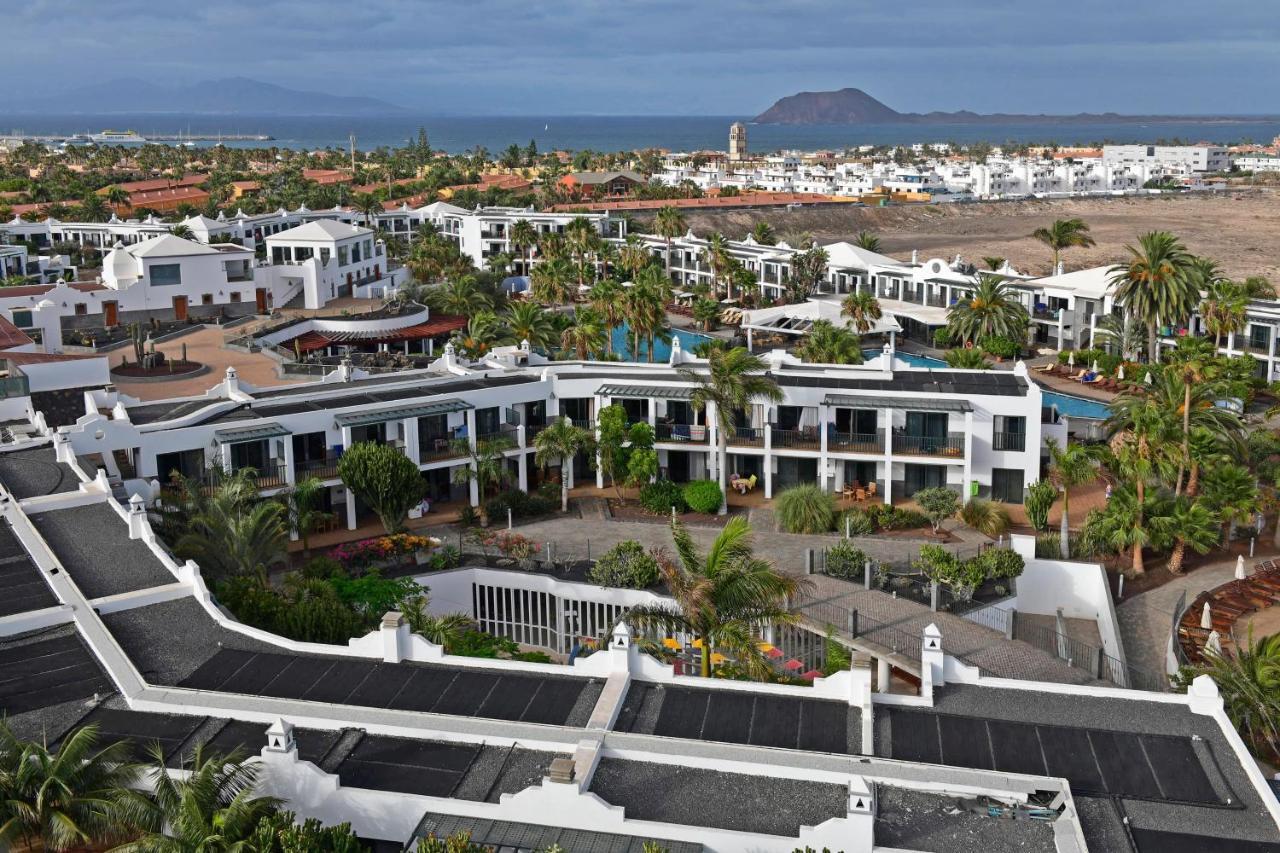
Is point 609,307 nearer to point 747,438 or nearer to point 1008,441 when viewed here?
point 747,438

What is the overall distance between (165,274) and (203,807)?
221 ft

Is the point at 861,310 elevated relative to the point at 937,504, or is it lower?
elevated

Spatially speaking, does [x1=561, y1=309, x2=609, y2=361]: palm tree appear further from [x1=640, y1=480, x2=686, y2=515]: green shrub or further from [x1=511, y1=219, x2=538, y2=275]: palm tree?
[x1=511, y1=219, x2=538, y2=275]: palm tree

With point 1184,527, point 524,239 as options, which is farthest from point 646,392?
point 524,239

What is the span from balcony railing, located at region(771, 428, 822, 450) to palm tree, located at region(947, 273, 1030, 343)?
30.5 metres

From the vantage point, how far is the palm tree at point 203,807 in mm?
16672

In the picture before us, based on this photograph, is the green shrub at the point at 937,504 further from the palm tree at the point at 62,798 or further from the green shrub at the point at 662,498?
the palm tree at the point at 62,798

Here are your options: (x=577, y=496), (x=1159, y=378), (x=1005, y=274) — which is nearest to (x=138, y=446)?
(x=577, y=496)

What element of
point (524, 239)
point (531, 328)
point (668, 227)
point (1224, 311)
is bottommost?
point (1224, 311)

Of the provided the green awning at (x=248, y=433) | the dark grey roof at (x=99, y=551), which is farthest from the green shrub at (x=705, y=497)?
the dark grey roof at (x=99, y=551)

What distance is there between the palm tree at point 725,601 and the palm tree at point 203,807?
8.45m

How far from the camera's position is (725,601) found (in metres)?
24.8

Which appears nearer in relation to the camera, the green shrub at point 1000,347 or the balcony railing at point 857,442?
the balcony railing at point 857,442

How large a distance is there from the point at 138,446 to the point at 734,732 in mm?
24219
